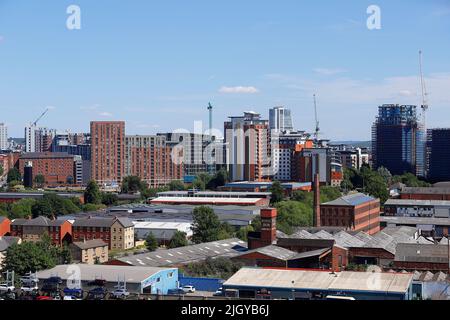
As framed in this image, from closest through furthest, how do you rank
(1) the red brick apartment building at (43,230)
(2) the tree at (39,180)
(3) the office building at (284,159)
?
1. (1) the red brick apartment building at (43,230)
2. (3) the office building at (284,159)
3. (2) the tree at (39,180)

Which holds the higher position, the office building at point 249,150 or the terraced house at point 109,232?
the office building at point 249,150

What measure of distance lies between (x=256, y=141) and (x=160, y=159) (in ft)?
9.77

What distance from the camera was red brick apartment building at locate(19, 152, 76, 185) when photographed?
20.3 m

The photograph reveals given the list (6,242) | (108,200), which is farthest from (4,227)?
(108,200)

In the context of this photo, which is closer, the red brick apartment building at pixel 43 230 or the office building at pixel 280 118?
the red brick apartment building at pixel 43 230

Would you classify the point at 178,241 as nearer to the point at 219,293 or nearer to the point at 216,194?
the point at 219,293

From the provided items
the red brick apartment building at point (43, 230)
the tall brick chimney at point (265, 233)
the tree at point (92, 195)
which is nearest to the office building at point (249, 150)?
the tree at point (92, 195)

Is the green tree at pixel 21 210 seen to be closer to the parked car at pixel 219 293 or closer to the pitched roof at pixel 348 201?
the pitched roof at pixel 348 201

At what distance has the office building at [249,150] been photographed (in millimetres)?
16578

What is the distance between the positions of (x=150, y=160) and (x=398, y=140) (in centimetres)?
886

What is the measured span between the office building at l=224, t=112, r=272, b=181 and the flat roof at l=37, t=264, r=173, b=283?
10.5 meters

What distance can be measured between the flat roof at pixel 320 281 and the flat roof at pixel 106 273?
26.4 inches

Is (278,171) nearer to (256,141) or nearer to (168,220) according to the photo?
(256,141)

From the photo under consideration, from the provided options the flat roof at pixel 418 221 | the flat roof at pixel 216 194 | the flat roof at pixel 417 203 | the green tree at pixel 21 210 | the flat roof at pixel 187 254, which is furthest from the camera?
the flat roof at pixel 216 194
